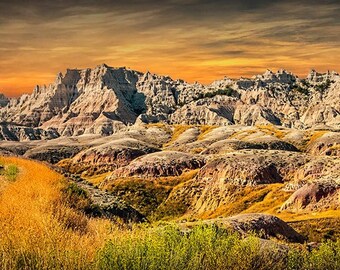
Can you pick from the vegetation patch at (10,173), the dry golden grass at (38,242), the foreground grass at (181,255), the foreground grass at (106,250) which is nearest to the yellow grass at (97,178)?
the vegetation patch at (10,173)

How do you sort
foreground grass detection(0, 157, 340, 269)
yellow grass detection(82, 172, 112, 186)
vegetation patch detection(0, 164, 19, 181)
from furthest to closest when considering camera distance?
yellow grass detection(82, 172, 112, 186), vegetation patch detection(0, 164, 19, 181), foreground grass detection(0, 157, 340, 269)

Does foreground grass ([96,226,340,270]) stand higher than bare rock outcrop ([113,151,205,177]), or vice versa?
foreground grass ([96,226,340,270])

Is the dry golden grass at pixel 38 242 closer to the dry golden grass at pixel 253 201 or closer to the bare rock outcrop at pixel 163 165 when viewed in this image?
the dry golden grass at pixel 253 201

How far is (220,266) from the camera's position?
42.3ft

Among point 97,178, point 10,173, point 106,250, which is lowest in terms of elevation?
point 97,178

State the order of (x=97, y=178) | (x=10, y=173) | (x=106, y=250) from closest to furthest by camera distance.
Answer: (x=106, y=250), (x=10, y=173), (x=97, y=178)

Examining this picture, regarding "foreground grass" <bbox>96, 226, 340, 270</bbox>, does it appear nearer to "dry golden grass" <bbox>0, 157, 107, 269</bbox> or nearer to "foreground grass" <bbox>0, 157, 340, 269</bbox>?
"foreground grass" <bbox>0, 157, 340, 269</bbox>

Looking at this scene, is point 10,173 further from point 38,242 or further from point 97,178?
point 97,178

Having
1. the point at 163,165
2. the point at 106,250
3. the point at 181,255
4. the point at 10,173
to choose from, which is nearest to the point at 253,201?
the point at 163,165

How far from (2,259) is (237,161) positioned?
126219 mm

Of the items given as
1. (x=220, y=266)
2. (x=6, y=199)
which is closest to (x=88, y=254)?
(x=220, y=266)

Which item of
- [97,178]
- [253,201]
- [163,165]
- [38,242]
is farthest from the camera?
[97,178]

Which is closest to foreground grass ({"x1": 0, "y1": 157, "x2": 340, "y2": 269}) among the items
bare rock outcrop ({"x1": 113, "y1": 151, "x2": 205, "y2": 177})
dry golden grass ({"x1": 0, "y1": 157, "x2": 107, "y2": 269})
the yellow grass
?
dry golden grass ({"x1": 0, "y1": 157, "x2": 107, "y2": 269})

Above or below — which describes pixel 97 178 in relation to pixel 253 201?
below
